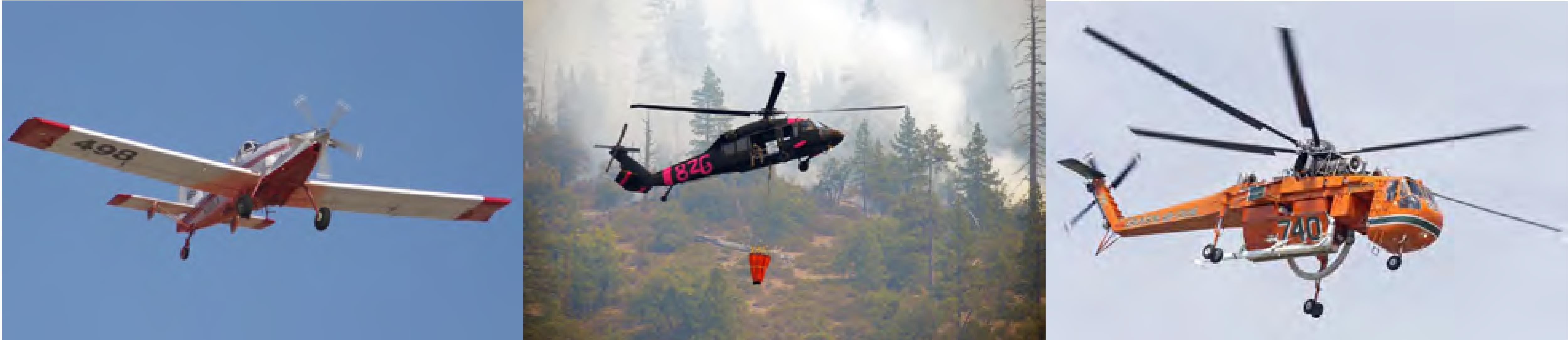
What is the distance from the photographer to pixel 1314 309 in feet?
108

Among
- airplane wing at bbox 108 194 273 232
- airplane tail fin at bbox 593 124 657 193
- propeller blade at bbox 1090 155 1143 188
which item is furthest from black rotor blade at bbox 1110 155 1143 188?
airplane wing at bbox 108 194 273 232

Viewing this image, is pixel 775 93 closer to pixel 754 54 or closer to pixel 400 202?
pixel 400 202

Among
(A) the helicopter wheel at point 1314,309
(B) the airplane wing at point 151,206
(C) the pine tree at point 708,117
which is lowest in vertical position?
(A) the helicopter wheel at point 1314,309

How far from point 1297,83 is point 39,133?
17.2m

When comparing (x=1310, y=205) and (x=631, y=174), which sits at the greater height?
(x=631, y=174)

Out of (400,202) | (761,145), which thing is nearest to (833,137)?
(761,145)

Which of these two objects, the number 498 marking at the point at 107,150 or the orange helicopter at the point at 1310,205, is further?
the orange helicopter at the point at 1310,205

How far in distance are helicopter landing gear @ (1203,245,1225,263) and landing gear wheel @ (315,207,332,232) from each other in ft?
42.3

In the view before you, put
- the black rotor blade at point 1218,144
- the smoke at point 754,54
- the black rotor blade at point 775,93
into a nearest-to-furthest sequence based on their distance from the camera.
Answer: the black rotor blade at point 1218,144 → the black rotor blade at point 775,93 → the smoke at point 754,54

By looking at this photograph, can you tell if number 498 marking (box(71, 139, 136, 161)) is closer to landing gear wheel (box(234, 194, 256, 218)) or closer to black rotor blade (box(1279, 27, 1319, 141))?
landing gear wheel (box(234, 194, 256, 218))

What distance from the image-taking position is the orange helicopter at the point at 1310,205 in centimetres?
3102

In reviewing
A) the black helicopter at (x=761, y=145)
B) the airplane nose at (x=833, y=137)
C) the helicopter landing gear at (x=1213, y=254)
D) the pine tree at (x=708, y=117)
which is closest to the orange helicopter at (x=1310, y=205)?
the helicopter landing gear at (x=1213, y=254)

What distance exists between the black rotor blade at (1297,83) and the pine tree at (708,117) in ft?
58.6

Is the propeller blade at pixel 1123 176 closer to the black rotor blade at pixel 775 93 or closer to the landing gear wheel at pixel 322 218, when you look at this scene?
the black rotor blade at pixel 775 93
